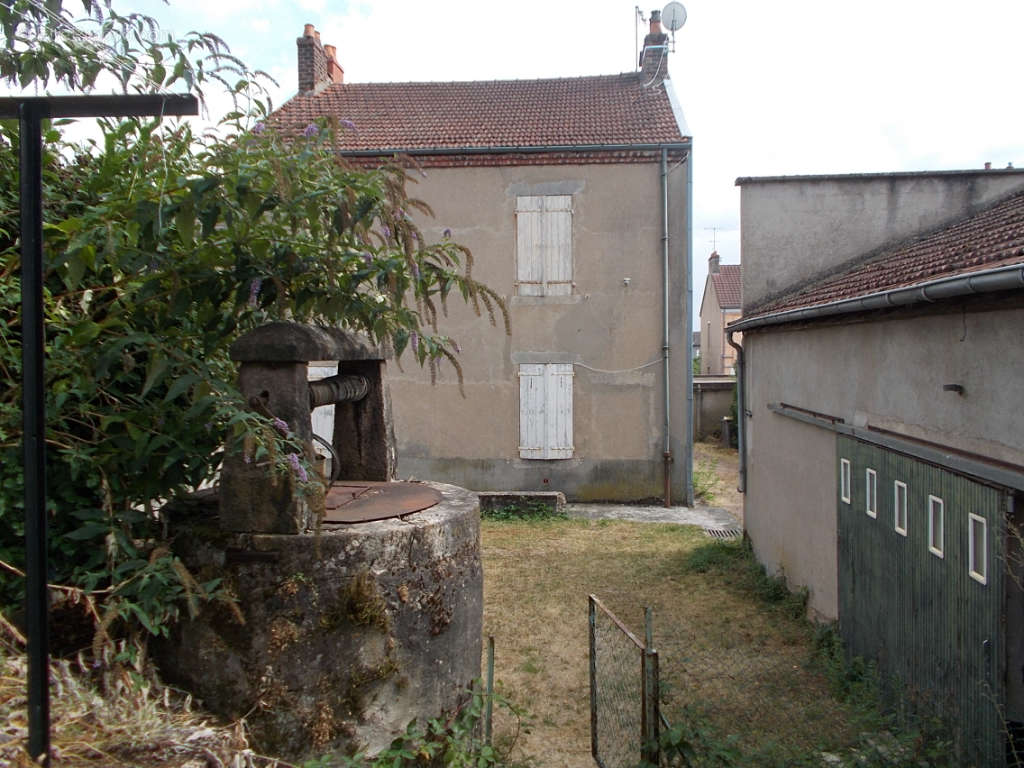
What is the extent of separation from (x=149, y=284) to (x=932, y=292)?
14.0 feet

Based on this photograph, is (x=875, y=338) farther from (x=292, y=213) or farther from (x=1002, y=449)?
(x=292, y=213)

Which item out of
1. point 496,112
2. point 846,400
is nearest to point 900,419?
point 846,400

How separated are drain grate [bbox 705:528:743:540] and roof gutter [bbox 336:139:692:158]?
614cm

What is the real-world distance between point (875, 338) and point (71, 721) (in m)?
5.81

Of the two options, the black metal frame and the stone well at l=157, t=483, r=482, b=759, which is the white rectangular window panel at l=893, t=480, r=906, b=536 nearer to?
the stone well at l=157, t=483, r=482, b=759

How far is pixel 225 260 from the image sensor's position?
137 inches

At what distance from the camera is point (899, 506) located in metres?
5.75

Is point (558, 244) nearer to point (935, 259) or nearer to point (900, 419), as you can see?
point (935, 259)

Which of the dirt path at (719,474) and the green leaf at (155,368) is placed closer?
the green leaf at (155,368)

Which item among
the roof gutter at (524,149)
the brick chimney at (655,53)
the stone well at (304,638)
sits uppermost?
the brick chimney at (655,53)

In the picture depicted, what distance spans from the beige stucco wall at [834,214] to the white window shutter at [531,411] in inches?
174

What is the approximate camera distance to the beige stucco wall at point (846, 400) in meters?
4.50

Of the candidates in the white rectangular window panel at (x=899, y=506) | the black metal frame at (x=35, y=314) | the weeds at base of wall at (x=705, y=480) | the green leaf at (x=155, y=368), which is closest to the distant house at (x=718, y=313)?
the weeds at base of wall at (x=705, y=480)

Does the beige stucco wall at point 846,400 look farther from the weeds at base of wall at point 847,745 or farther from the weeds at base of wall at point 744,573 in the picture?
the weeds at base of wall at point 847,745
